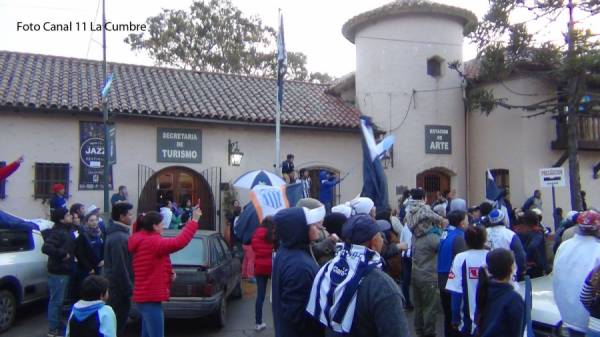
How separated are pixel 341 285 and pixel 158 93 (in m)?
14.1

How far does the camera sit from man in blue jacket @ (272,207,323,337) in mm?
3770

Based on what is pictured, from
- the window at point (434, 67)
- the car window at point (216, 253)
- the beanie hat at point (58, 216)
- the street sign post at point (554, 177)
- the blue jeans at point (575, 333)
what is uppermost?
the window at point (434, 67)

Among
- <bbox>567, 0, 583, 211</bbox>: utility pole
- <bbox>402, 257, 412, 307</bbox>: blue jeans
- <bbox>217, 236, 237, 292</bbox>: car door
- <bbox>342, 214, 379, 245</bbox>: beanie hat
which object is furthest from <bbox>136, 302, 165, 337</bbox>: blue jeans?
<bbox>567, 0, 583, 211</bbox>: utility pole

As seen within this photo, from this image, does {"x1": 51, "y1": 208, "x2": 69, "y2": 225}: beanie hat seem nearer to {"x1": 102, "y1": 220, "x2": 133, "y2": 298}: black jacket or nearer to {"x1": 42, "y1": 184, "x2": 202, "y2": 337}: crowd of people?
{"x1": 42, "y1": 184, "x2": 202, "y2": 337}: crowd of people

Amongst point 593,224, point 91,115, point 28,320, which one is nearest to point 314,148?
point 91,115

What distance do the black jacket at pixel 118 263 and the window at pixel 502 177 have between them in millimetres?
14122

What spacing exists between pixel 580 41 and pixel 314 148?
782cm

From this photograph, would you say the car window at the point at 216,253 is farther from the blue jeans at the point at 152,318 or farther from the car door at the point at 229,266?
the blue jeans at the point at 152,318

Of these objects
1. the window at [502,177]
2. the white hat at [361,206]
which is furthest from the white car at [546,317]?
the window at [502,177]

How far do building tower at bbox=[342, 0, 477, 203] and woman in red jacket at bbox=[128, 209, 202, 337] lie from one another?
13.0 meters

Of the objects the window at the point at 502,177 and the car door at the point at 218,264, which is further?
the window at the point at 502,177

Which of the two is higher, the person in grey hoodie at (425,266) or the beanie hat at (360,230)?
the beanie hat at (360,230)

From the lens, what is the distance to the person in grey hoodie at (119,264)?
6078mm

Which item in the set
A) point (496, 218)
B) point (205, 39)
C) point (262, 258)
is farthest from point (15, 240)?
point (205, 39)
